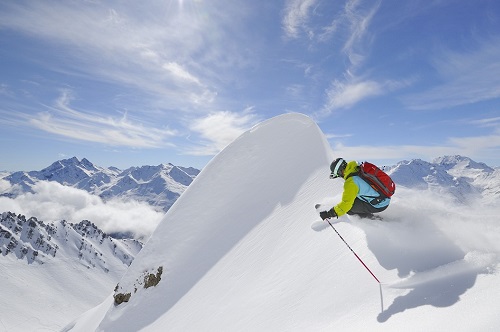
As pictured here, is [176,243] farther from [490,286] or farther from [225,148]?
[490,286]

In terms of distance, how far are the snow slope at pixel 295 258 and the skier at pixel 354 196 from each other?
0.54 m

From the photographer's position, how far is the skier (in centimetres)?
855

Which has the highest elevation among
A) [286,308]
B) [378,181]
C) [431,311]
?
[378,181]

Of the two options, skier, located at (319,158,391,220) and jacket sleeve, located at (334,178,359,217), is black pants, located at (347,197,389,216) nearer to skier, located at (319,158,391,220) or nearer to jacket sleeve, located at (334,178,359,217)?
skier, located at (319,158,391,220)

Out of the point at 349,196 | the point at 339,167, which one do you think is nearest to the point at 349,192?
the point at 349,196

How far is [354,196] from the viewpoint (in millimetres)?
8500

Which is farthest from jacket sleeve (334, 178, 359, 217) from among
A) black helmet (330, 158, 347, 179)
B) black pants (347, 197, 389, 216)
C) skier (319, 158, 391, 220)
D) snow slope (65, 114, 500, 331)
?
snow slope (65, 114, 500, 331)

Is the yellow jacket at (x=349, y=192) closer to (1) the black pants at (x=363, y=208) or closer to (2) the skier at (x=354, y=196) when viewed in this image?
(2) the skier at (x=354, y=196)

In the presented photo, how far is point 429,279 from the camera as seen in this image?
6164 millimetres

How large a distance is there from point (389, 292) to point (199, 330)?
6981 mm

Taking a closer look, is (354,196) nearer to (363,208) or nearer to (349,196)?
(349,196)

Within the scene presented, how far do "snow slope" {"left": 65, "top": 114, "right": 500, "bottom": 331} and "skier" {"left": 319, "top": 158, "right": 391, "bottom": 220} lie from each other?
54cm

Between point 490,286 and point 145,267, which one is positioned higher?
point 490,286

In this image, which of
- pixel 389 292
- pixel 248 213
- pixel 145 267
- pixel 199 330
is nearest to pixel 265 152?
pixel 248 213
